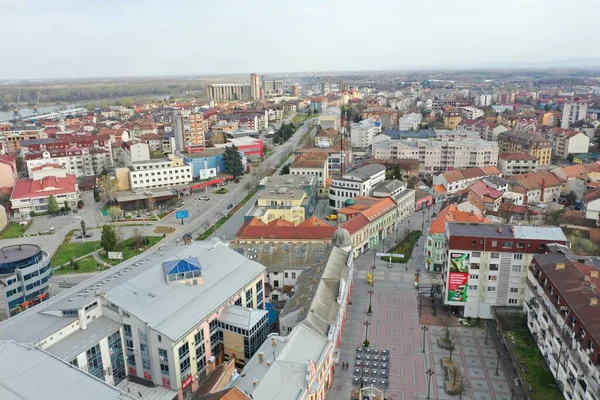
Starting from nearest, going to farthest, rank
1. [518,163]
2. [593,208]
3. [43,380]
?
1. [43,380]
2. [593,208]
3. [518,163]

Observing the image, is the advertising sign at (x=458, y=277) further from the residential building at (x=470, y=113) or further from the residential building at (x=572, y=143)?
the residential building at (x=470, y=113)

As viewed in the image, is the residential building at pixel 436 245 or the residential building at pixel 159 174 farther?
the residential building at pixel 159 174

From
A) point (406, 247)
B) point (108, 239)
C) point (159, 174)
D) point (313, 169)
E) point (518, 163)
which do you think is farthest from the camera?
point (518, 163)

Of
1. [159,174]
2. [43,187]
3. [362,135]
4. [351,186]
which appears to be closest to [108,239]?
[43,187]

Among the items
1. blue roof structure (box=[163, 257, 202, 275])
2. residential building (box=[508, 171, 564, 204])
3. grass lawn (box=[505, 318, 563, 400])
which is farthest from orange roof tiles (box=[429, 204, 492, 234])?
blue roof structure (box=[163, 257, 202, 275])

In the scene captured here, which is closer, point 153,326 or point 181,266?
point 153,326

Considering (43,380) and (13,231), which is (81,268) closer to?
(13,231)

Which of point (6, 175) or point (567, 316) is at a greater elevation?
point (567, 316)

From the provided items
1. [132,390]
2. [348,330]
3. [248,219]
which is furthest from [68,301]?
[248,219]

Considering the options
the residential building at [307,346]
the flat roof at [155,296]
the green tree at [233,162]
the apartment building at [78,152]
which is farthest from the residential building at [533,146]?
the apartment building at [78,152]
